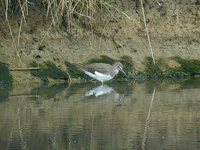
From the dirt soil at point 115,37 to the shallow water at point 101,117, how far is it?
3.73 ft

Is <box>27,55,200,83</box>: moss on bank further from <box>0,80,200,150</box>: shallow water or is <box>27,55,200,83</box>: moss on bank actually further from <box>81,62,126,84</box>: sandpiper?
<box>0,80,200,150</box>: shallow water

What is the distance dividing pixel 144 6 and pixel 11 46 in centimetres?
288

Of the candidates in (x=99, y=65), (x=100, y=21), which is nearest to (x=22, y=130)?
(x=99, y=65)

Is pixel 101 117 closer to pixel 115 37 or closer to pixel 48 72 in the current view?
pixel 48 72

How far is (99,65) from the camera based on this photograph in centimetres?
1538

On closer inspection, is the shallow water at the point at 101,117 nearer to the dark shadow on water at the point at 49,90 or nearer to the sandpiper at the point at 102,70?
the dark shadow on water at the point at 49,90

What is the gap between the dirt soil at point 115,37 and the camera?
15508 millimetres

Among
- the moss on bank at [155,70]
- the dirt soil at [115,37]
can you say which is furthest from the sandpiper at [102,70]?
the dirt soil at [115,37]

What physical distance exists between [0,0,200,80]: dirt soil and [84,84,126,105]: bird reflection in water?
4.98 ft

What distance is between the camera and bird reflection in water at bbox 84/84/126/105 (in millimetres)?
12830

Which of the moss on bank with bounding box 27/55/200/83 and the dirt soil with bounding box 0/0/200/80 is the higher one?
the dirt soil with bounding box 0/0/200/80

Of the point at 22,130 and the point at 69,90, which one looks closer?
the point at 22,130

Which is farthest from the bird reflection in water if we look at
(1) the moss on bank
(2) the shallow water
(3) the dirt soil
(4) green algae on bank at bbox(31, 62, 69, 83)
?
(3) the dirt soil

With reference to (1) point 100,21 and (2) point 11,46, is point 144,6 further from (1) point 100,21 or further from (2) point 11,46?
(2) point 11,46
